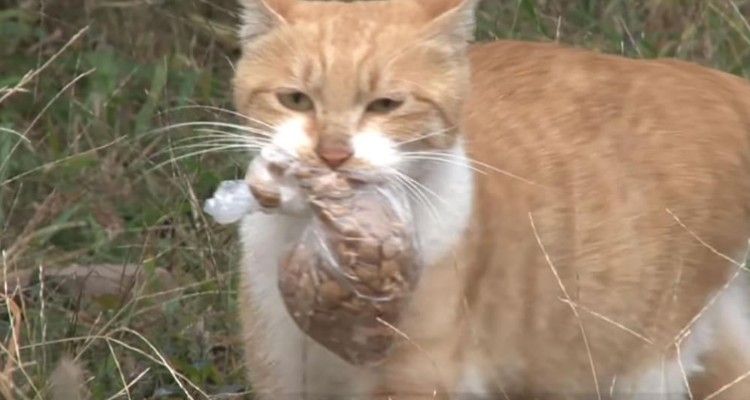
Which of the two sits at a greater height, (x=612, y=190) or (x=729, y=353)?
(x=612, y=190)

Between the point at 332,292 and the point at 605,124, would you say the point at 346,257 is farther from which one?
the point at 605,124

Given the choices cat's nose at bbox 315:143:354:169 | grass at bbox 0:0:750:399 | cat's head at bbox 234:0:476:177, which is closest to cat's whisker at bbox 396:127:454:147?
cat's head at bbox 234:0:476:177

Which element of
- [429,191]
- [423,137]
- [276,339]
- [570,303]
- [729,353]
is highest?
[423,137]

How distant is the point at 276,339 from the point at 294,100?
0.47 meters

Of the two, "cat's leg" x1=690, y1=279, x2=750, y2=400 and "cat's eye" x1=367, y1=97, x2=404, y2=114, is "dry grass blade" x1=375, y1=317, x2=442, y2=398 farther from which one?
"cat's leg" x1=690, y1=279, x2=750, y2=400

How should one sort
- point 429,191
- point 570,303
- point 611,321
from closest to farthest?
point 429,191 < point 570,303 < point 611,321

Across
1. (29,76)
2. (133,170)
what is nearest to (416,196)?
(29,76)

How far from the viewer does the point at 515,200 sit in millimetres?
3689

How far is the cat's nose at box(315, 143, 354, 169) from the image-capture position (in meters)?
3.22

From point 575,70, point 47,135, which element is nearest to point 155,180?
point 47,135

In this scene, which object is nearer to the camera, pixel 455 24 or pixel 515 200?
pixel 455 24

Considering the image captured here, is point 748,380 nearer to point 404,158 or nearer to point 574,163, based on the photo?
point 574,163

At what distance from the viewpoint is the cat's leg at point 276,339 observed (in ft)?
11.4

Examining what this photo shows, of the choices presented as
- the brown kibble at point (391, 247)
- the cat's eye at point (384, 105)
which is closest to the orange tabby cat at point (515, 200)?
the cat's eye at point (384, 105)
